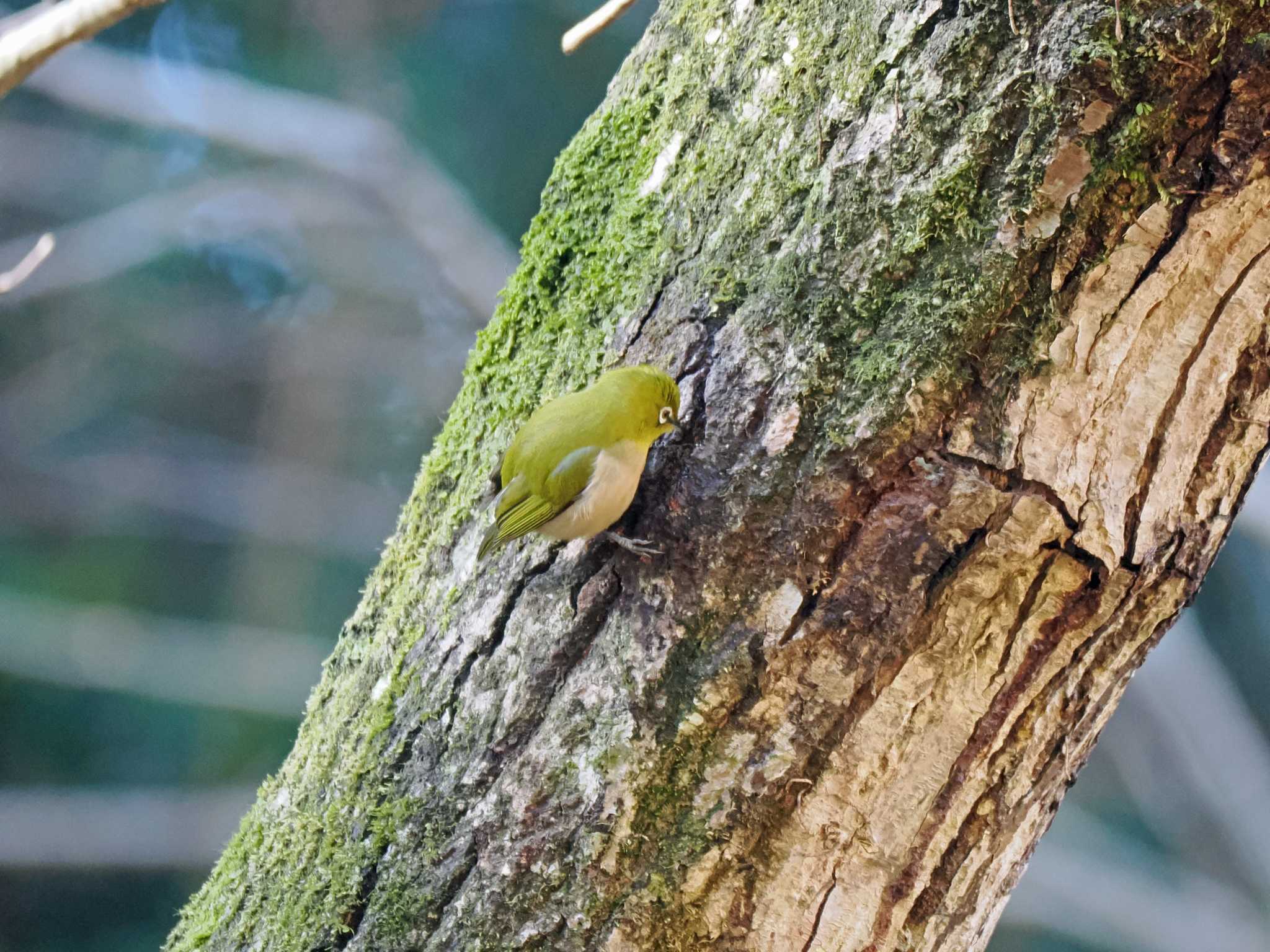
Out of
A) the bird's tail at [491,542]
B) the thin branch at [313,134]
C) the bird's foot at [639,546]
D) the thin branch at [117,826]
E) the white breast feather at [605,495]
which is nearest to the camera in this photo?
the bird's foot at [639,546]

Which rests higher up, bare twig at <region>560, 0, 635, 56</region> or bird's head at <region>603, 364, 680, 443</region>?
bare twig at <region>560, 0, 635, 56</region>

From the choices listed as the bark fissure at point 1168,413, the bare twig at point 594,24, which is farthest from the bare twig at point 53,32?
the bark fissure at point 1168,413

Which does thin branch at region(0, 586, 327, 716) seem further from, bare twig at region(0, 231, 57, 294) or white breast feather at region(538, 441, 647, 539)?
white breast feather at region(538, 441, 647, 539)

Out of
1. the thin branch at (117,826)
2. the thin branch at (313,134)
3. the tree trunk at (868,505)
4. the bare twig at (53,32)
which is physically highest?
the thin branch at (313,134)

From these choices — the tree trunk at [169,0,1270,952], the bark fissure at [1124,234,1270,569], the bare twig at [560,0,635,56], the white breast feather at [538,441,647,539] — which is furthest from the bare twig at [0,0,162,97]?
the bark fissure at [1124,234,1270,569]

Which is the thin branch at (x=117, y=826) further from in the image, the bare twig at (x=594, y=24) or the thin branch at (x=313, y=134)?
the bare twig at (x=594, y=24)

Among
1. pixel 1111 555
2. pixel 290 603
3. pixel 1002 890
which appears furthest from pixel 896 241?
pixel 290 603
